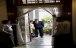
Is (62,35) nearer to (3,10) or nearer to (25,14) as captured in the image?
(25,14)

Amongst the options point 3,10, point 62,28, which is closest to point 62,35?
point 62,28

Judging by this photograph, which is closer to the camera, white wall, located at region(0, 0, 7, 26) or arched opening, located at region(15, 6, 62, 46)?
arched opening, located at region(15, 6, 62, 46)

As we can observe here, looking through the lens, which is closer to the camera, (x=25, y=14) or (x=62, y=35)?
(x=62, y=35)

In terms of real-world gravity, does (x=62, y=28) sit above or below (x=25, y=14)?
below

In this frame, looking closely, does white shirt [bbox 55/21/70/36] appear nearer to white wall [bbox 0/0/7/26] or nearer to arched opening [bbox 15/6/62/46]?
arched opening [bbox 15/6/62/46]

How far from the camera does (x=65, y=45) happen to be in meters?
5.04

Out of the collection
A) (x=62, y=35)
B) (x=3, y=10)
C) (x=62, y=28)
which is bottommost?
(x=62, y=35)

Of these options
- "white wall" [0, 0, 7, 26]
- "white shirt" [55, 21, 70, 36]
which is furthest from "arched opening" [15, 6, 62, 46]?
"white shirt" [55, 21, 70, 36]

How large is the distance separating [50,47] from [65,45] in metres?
0.72

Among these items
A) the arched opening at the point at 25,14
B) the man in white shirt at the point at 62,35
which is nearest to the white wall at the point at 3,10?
the arched opening at the point at 25,14

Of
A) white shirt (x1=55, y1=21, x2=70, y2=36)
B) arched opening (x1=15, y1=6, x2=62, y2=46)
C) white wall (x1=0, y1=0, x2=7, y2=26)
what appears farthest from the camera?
white wall (x1=0, y1=0, x2=7, y2=26)

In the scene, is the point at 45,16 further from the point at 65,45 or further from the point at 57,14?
the point at 65,45

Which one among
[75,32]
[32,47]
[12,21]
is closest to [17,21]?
[12,21]

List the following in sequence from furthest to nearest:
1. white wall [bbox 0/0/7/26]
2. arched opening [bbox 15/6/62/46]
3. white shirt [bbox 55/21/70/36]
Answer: white wall [bbox 0/0/7/26], arched opening [bbox 15/6/62/46], white shirt [bbox 55/21/70/36]
